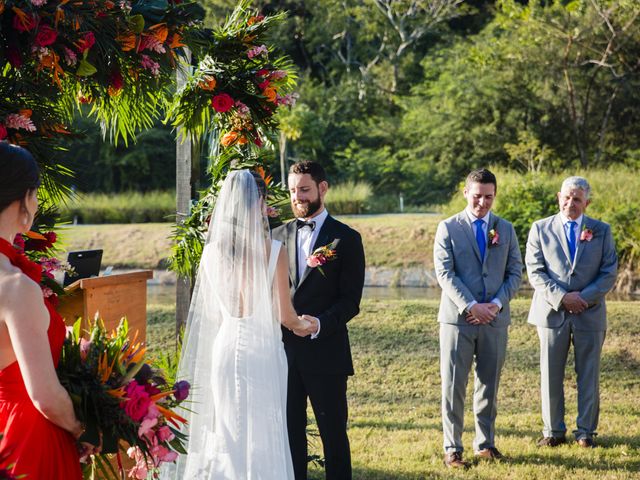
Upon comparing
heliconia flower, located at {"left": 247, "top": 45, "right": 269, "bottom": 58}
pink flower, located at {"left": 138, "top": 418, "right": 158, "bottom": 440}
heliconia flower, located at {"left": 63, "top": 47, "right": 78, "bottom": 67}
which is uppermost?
heliconia flower, located at {"left": 247, "top": 45, "right": 269, "bottom": 58}

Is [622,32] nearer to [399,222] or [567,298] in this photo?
[399,222]

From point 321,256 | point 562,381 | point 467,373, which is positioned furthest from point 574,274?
point 321,256

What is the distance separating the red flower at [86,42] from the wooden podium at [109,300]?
1679 millimetres

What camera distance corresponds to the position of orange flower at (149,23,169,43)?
15.3 ft

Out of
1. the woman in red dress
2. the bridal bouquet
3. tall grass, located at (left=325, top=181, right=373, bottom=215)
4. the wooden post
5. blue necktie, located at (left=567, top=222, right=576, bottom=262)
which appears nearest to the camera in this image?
the woman in red dress

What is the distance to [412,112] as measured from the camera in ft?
112

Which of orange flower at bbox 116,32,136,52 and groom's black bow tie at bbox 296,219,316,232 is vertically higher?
orange flower at bbox 116,32,136,52

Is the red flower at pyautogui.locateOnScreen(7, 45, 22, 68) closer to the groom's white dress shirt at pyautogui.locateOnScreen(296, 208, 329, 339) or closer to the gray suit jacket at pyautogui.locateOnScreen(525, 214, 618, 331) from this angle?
the groom's white dress shirt at pyautogui.locateOnScreen(296, 208, 329, 339)

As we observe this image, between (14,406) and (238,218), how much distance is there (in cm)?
177

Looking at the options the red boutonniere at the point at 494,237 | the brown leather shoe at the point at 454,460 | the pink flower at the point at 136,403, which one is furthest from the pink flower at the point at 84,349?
the red boutonniere at the point at 494,237

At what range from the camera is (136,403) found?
324 cm

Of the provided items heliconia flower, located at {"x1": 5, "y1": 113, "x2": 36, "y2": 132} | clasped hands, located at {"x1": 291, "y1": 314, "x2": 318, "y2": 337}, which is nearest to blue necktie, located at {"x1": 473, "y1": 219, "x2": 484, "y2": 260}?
clasped hands, located at {"x1": 291, "y1": 314, "x2": 318, "y2": 337}

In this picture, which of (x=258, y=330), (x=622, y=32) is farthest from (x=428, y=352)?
(x=622, y=32)

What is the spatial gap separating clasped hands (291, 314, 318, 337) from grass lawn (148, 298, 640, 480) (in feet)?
5.55
